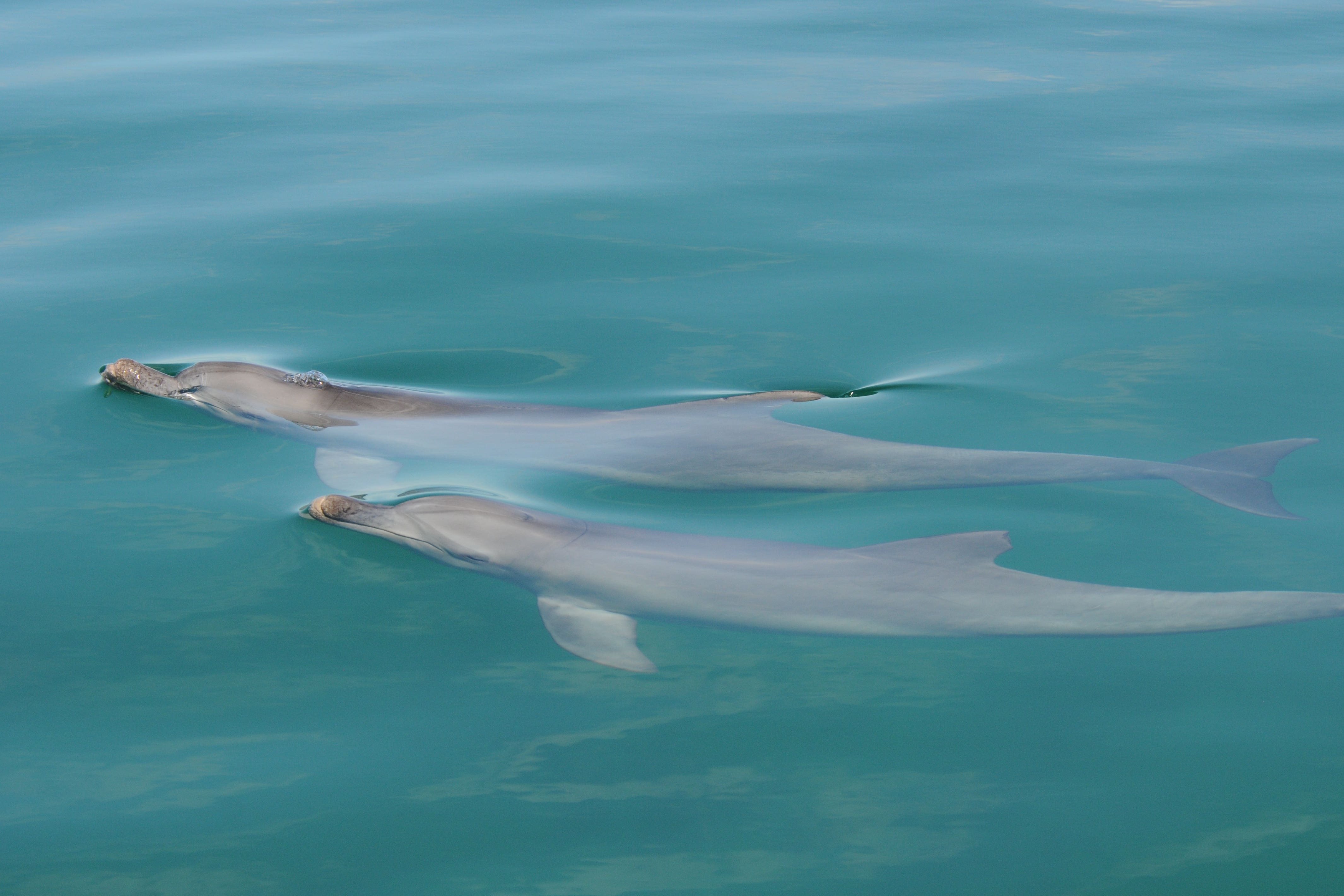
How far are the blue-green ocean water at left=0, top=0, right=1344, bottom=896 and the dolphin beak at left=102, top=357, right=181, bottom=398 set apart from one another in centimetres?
30

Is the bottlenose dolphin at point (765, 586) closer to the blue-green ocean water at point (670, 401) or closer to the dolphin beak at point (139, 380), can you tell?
the blue-green ocean water at point (670, 401)

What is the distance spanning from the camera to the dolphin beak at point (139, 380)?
27.9 feet

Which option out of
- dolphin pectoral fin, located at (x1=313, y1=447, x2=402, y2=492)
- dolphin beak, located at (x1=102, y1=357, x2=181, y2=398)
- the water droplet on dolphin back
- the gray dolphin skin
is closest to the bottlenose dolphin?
dolphin pectoral fin, located at (x1=313, y1=447, x2=402, y2=492)

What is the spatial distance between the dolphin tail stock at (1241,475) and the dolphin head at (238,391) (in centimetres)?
540

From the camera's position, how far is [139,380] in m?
8.52

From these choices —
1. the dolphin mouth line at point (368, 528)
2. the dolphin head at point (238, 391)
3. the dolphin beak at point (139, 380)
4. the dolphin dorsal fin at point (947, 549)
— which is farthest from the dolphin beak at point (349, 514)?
the dolphin dorsal fin at point (947, 549)

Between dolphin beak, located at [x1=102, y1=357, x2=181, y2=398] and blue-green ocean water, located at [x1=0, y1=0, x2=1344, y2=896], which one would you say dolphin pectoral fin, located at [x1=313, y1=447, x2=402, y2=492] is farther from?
dolphin beak, located at [x1=102, y1=357, x2=181, y2=398]

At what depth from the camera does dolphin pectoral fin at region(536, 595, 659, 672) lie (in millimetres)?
5695

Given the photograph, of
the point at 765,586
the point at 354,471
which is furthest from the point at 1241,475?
the point at 354,471

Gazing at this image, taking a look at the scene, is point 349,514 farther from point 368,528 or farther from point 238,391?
point 238,391

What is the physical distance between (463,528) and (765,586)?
1.75 metres

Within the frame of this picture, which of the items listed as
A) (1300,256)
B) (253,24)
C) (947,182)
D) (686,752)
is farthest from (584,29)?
(686,752)

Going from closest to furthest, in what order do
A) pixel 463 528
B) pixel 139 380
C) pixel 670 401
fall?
pixel 463 528, pixel 139 380, pixel 670 401

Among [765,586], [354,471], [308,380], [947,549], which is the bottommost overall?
[765,586]
